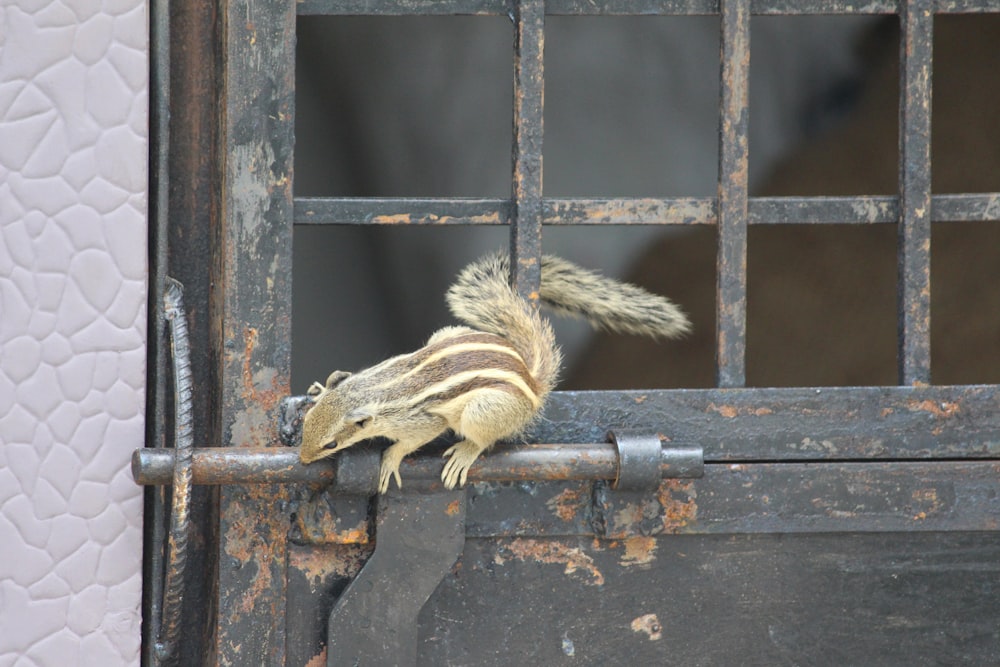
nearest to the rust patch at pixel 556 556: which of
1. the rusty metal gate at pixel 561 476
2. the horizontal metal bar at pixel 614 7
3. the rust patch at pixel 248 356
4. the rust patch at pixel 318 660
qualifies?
the rusty metal gate at pixel 561 476

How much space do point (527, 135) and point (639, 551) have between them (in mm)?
495

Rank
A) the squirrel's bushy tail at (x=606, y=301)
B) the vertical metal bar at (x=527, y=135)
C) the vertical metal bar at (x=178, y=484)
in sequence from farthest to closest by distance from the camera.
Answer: the squirrel's bushy tail at (x=606, y=301) < the vertical metal bar at (x=527, y=135) < the vertical metal bar at (x=178, y=484)

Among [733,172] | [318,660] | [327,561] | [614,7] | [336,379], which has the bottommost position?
[318,660]

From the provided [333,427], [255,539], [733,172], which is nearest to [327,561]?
[255,539]

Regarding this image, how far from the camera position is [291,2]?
3.95 ft

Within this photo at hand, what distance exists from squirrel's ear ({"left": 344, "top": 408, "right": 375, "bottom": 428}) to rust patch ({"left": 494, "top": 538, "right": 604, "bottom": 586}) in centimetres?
24

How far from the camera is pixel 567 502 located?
49.3 inches

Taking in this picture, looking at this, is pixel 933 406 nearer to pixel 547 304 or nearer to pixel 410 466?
pixel 547 304

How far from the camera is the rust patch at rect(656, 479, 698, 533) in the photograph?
1254 millimetres

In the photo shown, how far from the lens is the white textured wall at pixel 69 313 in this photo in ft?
3.82

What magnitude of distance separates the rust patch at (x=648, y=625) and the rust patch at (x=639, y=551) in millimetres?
65

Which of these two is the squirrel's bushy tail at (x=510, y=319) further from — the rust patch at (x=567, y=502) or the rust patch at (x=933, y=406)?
the rust patch at (x=933, y=406)

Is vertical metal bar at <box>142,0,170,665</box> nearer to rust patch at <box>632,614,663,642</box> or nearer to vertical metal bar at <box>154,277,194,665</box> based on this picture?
vertical metal bar at <box>154,277,194,665</box>

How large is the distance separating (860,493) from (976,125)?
1.52 metres
